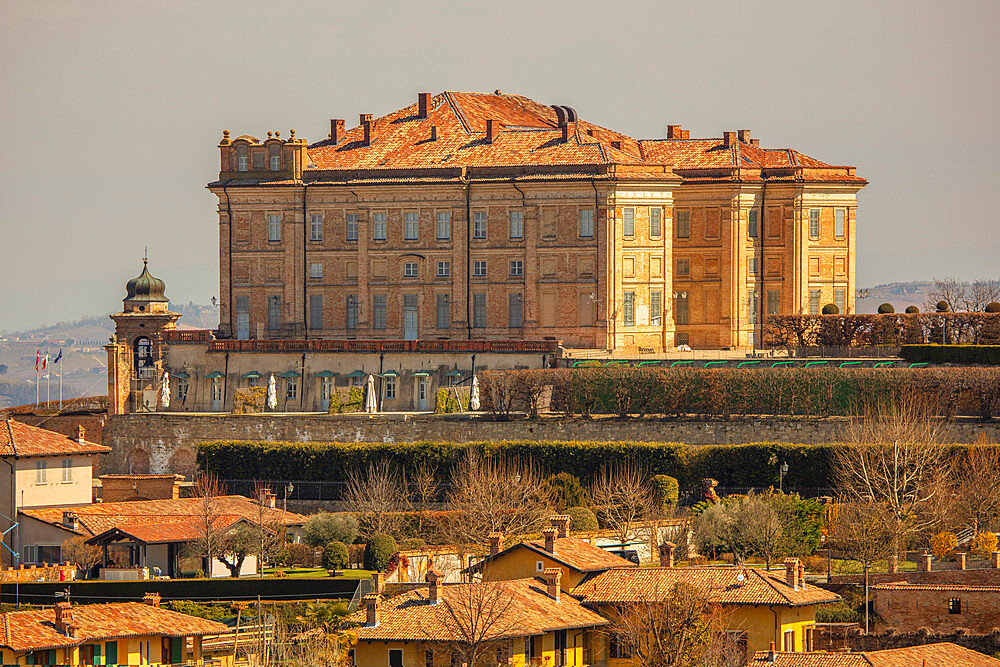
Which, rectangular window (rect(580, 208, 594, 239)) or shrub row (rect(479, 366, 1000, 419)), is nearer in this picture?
shrub row (rect(479, 366, 1000, 419))

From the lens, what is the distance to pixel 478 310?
9312cm

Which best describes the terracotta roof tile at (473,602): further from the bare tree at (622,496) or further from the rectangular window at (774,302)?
the rectangular window at (774,302)

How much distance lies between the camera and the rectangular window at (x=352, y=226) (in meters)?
95.0

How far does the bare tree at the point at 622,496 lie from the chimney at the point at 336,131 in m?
27.5

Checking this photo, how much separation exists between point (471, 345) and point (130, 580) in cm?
2507

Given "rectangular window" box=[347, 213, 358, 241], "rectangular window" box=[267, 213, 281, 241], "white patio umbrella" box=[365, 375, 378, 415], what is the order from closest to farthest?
"white patio umbrella" box=[365, 375, 378, 415] → "rectangular window" box=[347, 213, 358, 241] → "rectangular window" box=[267, 213, 281, 241]

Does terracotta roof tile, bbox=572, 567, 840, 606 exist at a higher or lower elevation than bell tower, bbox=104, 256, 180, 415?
lower

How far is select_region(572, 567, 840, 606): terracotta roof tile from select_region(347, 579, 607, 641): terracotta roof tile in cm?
123

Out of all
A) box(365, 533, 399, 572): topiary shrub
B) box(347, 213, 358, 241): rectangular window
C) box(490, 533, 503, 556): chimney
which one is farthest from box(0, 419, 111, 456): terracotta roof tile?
box(490, 533, 503, 556): chimney

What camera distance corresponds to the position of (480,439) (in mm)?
83062

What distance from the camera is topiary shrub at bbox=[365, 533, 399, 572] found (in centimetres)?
6988

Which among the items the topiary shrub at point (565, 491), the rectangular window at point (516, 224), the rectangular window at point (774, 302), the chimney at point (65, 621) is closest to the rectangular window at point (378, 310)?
the rectangular window at point (516, 224)

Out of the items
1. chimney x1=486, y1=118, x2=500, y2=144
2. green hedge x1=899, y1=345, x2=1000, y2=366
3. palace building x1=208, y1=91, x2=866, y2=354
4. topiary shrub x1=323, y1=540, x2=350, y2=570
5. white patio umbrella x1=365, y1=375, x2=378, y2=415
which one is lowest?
topiary shrub x1=323, y1=540, x2=350, y2=570

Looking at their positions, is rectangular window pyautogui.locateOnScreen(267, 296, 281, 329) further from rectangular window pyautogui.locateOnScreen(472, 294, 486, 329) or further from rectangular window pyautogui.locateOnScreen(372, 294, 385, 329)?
rectangular window pyautogui.locateOnScreen(472, 294, 486, 329)
